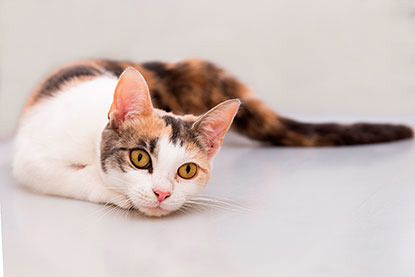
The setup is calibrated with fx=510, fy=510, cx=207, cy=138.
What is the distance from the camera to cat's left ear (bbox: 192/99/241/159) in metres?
1.12

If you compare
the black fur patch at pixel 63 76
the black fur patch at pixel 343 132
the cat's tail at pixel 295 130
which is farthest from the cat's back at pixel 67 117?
the black fur patch at pixel 343 132

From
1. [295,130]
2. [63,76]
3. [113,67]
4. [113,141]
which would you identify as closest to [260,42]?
[295,130]

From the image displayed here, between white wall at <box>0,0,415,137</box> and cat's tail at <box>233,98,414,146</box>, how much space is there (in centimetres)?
20

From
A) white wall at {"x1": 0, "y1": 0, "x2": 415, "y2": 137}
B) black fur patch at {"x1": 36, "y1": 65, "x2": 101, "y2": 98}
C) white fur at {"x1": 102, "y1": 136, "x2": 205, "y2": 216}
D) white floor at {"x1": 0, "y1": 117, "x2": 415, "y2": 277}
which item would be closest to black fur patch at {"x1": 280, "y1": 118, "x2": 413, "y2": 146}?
white wall at {"x1": 0, "y1": 0, "x2": 415, "y2": 137}

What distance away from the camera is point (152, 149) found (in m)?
1.08

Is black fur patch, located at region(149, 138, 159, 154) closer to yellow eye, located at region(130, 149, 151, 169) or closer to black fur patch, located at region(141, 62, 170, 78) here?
yellow eye, located at region(130, 149, 151, 169)

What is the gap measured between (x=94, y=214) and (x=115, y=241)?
0.14m

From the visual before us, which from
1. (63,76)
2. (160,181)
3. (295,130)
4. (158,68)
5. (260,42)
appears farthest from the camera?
(260,42)

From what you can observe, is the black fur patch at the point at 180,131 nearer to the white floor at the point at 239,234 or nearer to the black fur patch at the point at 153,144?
the black fur patch at the point at 153,144

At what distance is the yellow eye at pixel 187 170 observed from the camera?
3.66ft

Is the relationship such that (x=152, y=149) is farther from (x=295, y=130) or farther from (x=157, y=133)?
(x=295, y=130)

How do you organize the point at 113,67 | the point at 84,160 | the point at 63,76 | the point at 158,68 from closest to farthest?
the point at 84,160, the point at 63,76, the point at 113,67, the point at 158,68

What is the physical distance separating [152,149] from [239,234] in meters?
0.26

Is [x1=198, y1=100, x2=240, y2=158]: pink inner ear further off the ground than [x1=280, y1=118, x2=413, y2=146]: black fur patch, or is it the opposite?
[x1=198, y1=100, x2=240, y2=158]: pink inner ear
